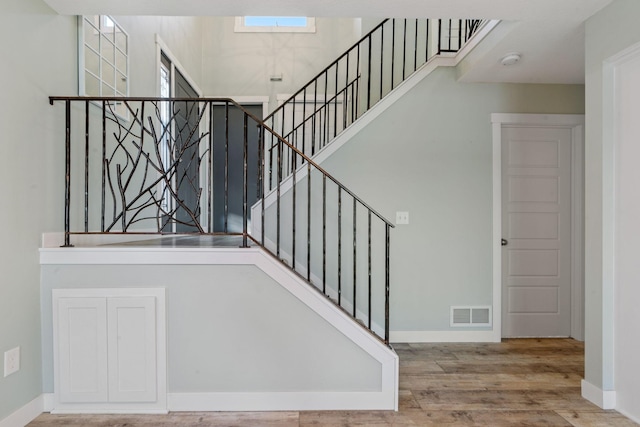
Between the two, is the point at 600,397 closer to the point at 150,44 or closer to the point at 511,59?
the point at 511,59

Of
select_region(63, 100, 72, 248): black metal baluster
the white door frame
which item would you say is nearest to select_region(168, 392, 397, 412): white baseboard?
select_region(63, 100, 72, 248): black metal baluster

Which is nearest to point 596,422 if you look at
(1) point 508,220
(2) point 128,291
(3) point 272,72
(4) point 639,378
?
(4) point 639,378

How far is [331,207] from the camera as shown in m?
3.54

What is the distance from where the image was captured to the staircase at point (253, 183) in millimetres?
2252

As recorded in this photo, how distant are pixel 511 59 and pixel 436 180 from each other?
3.81 feet

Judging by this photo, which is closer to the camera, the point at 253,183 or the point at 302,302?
the point at 302,302

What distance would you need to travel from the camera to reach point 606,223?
2.25m

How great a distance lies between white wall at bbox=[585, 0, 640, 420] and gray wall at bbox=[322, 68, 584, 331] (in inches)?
45.8

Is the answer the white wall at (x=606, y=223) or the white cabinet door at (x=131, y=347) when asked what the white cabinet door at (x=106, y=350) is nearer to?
the white cabinet door at (x=131, y=347)

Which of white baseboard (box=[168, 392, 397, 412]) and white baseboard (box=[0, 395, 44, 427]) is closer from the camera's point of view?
white baseboard (box=[0, 395, 44, 427])

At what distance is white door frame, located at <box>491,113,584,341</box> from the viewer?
11.6ft

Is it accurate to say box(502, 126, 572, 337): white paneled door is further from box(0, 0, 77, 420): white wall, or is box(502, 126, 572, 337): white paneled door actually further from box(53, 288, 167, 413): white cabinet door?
box(0, 0, 77, 420): white wall

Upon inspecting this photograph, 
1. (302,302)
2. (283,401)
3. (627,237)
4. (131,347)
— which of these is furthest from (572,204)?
(131,347)

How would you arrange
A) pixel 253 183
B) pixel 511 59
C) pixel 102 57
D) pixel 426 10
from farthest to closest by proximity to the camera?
pixel 253 183
pixel 511 59
pixel 102 57
pixel 426 10
